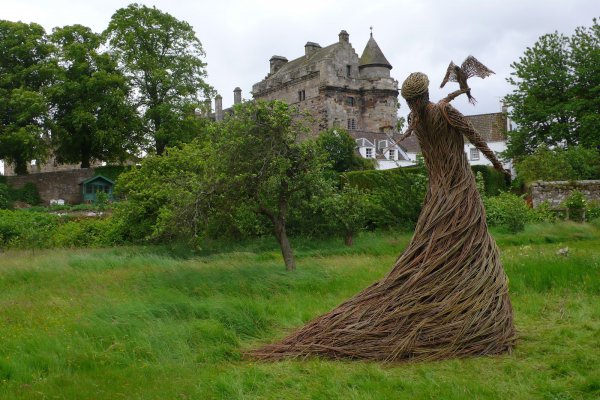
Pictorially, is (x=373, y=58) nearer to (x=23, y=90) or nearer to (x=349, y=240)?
(x=23, y=90)

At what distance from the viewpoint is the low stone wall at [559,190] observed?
22.9 meters

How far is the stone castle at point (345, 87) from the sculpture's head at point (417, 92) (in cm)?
4166

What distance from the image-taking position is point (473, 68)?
6.59 meters

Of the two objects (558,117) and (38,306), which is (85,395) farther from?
(558,117)

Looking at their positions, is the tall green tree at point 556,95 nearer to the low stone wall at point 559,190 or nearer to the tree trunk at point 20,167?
the low stone wall at point 559,190

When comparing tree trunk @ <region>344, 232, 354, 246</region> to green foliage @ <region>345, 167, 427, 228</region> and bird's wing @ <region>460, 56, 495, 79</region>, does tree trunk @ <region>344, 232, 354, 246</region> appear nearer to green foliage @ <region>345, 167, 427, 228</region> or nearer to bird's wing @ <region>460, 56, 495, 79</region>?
green foliage @ <region>345, 167, 427, 228</region>

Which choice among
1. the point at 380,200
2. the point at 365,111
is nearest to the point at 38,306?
the point at 380,200

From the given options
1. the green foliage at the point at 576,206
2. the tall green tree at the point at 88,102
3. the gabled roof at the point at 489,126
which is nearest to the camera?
the green foliage at the point at 576,206

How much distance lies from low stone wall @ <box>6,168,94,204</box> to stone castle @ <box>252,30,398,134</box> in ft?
60.9

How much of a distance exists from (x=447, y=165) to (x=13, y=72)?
3560 cm

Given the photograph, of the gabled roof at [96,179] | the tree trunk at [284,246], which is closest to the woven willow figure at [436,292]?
Answer: the tree trunk at [284,246]

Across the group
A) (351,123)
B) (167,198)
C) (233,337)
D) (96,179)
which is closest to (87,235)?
(167,198)

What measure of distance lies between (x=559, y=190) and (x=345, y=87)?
2820cm

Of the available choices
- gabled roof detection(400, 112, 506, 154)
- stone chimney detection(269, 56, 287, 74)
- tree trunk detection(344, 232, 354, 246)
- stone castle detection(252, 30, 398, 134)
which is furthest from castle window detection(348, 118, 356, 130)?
tree trunk detection(344, 232, 354, 246)
